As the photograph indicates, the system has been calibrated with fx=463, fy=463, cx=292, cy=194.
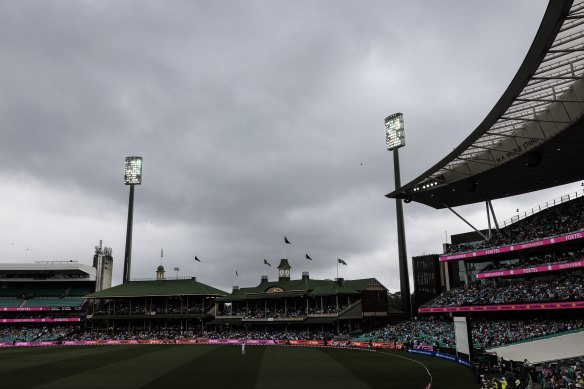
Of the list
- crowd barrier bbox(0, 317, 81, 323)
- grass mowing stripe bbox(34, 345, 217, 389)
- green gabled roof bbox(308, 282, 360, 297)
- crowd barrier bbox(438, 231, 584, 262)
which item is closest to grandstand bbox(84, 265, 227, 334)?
crowd barrier bbox(0, 317, 81, 323)

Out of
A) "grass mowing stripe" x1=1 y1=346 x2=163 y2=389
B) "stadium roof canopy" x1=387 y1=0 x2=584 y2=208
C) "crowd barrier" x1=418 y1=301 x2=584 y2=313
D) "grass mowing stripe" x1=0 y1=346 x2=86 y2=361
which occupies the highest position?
"stadium roof canopy" x1=387 y1=0 x2=584 y2=208

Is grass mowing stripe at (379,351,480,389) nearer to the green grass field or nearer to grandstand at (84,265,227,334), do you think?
the green grass field

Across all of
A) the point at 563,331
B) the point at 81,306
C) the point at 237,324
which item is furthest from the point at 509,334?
the point at 81,306

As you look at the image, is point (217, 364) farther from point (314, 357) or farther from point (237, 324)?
point (237, 324)

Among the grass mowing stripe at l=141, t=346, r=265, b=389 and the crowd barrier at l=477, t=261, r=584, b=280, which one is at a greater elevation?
the crowd barrier at l=477, t=261, r=584, b=280

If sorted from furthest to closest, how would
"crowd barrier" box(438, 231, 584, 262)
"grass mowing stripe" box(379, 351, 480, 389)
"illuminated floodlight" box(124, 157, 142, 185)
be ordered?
"illuminated floodlight" box(124, 157, 142, 185), "crowd barrier" box(438, 231, 584, 262), "grass mowing stripe" box(379, 351, 480, 389)

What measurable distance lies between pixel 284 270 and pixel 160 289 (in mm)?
25451

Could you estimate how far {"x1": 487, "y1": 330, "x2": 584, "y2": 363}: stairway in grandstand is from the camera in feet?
112

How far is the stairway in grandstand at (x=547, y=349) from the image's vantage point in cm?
3428

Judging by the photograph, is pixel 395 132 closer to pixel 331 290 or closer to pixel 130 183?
pixel 331 290

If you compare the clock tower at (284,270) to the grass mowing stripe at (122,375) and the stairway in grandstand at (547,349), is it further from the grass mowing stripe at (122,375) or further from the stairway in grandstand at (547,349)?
the stairway in grandstand at (547,349)

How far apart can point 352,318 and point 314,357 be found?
91.8 feet

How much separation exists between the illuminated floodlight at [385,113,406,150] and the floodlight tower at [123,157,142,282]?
59824 millimetres

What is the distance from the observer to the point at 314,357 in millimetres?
48031
